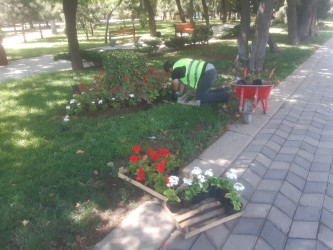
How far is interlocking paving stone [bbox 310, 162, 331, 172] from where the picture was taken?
12.6 feet

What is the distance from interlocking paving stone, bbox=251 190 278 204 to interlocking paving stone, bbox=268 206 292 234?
0.16 meters

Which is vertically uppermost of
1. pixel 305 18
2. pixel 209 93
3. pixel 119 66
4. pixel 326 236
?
pixel 305 18

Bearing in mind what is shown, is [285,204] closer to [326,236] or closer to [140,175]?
[326,236]

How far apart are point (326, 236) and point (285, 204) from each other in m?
0.55

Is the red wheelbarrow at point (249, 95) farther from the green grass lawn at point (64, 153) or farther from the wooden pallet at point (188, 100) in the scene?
the wooden pallet at point (188, 100)

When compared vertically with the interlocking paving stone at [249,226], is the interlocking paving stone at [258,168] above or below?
above

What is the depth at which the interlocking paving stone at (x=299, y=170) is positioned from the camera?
3729mm

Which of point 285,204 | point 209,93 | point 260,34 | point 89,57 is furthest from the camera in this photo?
point 89,57

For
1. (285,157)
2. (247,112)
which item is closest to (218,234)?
(285,157)

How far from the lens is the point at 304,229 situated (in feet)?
9.12

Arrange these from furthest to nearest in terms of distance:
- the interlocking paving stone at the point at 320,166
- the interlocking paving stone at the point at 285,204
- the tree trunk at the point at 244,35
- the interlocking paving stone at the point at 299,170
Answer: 1. the tree trunk at the point at 244,35
2. the interlocking paving stone at the point at 320,166
3. the interlocking paving stone at the point at 299,170
4. the interlocking paving stone at the point at 285,204

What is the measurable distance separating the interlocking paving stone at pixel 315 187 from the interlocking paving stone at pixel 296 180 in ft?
0.18

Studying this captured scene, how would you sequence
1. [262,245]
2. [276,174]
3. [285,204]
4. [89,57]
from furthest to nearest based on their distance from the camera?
[89,57]
[276,174]
[285,204]
[262,245]

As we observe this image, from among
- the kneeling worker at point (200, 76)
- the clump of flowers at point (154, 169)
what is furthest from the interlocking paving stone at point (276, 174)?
the kneeling worker at point (200, 76)
